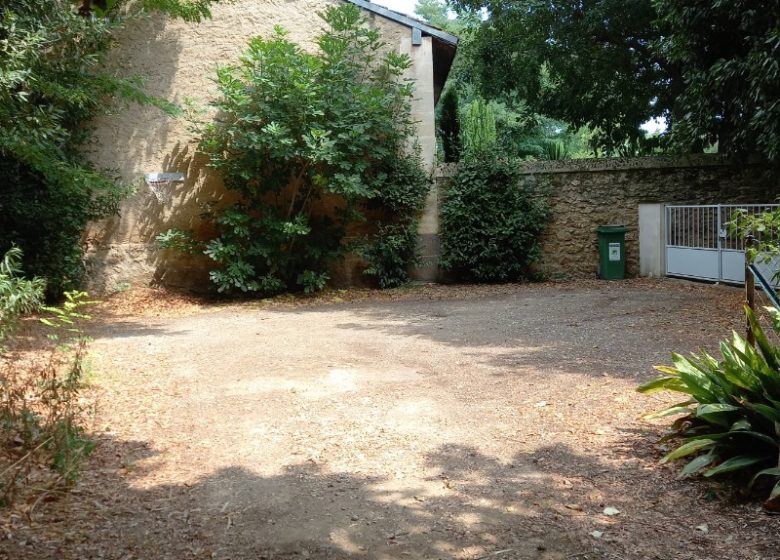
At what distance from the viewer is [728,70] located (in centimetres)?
1053

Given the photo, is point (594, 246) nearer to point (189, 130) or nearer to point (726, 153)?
point (726, 153)

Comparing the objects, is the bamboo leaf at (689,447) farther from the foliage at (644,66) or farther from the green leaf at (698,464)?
the foliage at (644,66)

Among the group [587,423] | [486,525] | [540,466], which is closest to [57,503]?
[486,525]

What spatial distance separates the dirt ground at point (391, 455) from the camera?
10.8ft

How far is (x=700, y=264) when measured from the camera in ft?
41.5

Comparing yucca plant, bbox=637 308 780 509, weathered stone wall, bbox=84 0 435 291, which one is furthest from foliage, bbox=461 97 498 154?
yucca plant, bbox=637 308 780 509

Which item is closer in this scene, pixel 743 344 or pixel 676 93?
pixel 743 344

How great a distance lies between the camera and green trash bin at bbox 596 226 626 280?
13.6 meters

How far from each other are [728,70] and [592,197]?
384 cm

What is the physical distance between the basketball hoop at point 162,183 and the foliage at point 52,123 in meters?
0.69

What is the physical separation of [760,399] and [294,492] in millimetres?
2742

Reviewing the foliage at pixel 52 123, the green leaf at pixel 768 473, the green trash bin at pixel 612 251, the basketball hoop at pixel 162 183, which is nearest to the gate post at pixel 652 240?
the green trash bin at pixel 612 251

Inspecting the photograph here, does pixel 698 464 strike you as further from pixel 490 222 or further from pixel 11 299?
pixel 490 222

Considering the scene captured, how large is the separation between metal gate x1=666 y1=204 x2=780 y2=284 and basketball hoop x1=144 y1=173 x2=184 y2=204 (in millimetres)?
9485
